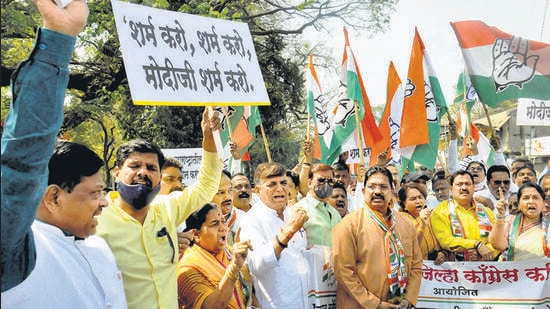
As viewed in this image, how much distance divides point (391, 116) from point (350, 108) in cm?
108

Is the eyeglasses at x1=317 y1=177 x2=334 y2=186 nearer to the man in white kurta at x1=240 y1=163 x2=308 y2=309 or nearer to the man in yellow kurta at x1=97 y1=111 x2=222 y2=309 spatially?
the man in white kurta at x1=240 y1=163 x2=308 y2=309

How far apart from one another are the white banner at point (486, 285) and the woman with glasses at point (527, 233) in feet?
0.39

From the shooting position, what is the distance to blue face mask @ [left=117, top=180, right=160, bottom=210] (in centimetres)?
268

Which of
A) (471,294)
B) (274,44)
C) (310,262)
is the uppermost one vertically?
(274,44)

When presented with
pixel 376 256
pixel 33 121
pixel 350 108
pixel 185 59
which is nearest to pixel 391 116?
pixel 350 108

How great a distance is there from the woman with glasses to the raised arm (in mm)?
4274

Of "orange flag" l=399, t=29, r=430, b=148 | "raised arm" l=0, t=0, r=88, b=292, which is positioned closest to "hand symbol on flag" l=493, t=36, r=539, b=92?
"orange flag" l=399, t=29, r=430, b=148

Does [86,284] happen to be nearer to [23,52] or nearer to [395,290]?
[395,290]

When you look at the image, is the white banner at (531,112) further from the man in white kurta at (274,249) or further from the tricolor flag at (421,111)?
the man in white kurta at (274,249)

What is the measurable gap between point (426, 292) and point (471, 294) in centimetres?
39

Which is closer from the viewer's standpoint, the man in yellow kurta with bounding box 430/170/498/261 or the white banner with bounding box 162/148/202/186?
the man in yellow kurta with bounding box 430/170/498/261

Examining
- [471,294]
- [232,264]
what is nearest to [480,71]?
[471,294]

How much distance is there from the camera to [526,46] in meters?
6.32

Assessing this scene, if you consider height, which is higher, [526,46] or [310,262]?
[526,46]
